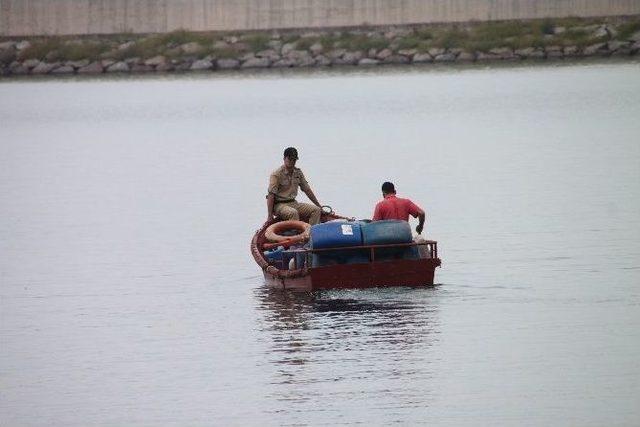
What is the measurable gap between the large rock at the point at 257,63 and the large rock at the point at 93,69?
26.5ft

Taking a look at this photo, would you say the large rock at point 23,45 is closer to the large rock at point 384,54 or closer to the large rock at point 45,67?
the large rock at point 45,67

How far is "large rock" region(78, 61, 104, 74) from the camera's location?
9719 centimetres

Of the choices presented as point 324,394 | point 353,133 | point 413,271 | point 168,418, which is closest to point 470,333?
point 413,271

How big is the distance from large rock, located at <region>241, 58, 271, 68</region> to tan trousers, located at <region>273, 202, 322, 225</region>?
72210 millimetres

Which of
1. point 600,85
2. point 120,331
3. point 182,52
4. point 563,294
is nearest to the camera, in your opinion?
point 120,331

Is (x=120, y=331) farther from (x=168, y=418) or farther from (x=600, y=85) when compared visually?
(x=600, y=85)

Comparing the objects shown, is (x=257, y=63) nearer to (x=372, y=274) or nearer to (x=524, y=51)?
(x=524, y=51)

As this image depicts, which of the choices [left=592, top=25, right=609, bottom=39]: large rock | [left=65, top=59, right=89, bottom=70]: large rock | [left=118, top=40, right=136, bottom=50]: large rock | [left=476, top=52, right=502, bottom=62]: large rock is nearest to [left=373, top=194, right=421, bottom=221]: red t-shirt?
[left=592, top=25, right=609, bottom=39]: large rock

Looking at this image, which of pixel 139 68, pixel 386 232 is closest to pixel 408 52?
pixel 139 68

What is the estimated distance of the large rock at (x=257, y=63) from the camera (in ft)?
314

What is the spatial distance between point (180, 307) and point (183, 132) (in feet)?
129

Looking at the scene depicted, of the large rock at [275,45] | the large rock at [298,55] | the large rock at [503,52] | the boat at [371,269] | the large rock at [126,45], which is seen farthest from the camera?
the large rock at [126,45]

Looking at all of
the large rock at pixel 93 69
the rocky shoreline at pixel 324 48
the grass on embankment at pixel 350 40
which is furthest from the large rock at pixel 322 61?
the large rock at pixel 93 69

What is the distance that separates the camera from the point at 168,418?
16828mm
